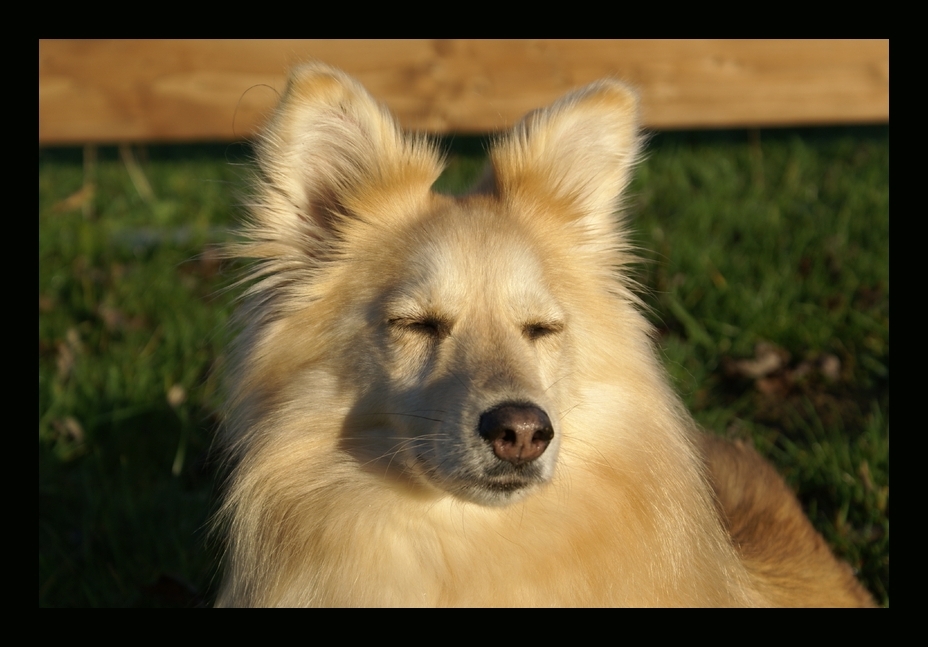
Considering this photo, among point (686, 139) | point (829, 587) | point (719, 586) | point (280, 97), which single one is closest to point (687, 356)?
point (829, 587)

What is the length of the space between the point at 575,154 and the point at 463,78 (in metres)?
3.28

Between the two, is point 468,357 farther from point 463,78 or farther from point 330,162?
point 463,78

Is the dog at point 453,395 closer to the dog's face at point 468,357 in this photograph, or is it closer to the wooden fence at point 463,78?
the dog's face at point 468,357

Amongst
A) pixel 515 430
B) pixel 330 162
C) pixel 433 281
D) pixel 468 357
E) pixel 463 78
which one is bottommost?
pixel 515 430

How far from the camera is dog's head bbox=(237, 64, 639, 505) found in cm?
273

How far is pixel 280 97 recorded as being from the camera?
9.70ft

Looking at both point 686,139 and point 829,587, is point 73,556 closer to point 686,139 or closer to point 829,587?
point 829,587

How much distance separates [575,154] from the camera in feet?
10.9

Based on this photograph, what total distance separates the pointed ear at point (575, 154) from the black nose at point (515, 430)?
3.12 feet

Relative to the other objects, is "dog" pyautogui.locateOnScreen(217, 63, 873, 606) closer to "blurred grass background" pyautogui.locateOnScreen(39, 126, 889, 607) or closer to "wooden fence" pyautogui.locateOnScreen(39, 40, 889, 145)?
"blurred grass background" pyautogui.locateOnScreen(39, 126, 889, 607)

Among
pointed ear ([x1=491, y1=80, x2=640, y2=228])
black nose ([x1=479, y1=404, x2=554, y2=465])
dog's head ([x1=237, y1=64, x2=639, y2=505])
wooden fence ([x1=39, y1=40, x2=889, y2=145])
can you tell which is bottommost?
black nose ([x1=479, y1=404, x2=554, y2=465])

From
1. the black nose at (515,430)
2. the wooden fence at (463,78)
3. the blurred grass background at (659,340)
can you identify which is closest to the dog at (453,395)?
the black nose at (515,430)

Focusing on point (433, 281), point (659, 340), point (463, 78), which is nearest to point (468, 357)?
point (433, 281)

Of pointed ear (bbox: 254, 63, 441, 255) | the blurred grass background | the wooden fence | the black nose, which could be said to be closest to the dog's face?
the black nose
